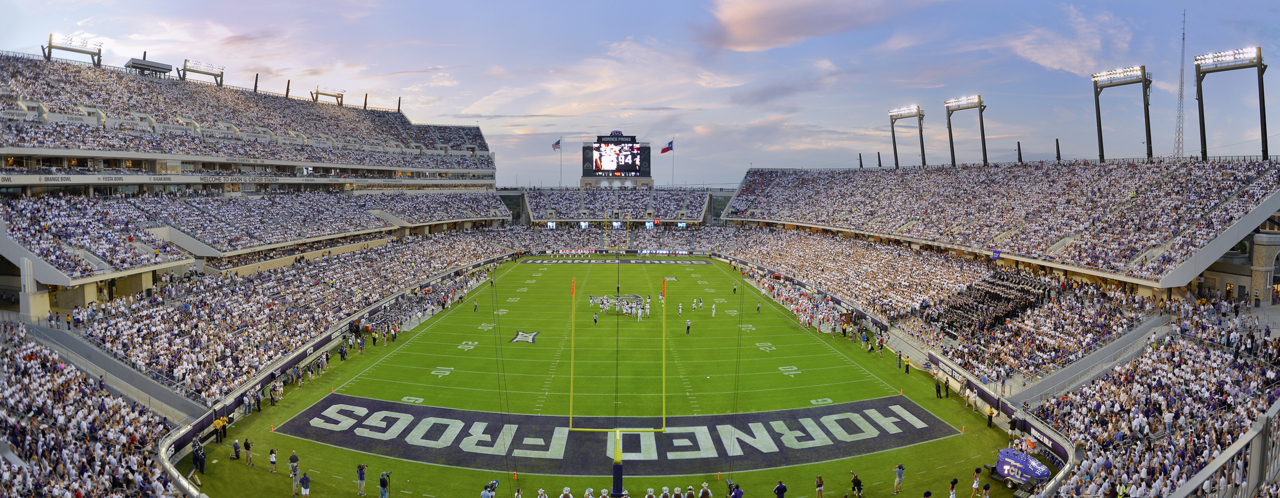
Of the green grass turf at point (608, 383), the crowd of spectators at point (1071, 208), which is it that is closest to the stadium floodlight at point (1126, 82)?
the crowd of spectators at point (1071, 208)

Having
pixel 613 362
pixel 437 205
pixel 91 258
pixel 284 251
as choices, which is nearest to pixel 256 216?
pixel 284 251

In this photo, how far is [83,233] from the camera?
26.9 meters

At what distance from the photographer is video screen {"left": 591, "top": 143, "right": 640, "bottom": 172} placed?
251 feet

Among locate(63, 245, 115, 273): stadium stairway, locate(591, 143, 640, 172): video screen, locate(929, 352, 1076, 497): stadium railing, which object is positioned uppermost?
locate(591, 143, 640, 172): video screen

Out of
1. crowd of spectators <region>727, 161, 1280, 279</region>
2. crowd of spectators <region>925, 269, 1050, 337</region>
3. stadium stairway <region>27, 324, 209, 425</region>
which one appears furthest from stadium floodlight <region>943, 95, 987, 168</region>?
stadium stairway <region>27, 324, 209, 425</region>

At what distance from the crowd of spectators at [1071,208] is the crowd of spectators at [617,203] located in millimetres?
20324

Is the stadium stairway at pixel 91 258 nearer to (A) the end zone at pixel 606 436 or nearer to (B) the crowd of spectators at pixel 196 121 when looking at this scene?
(B) the crowd of spectators at pixel 196 121

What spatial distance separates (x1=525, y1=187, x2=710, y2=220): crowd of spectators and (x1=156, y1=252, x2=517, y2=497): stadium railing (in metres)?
42.4

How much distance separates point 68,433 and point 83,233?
15517mm

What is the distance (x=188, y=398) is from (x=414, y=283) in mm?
21183

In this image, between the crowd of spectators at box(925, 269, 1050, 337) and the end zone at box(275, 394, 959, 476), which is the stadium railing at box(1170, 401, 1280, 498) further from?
the crowd of spectators at box(925, 269, 1050, 337)

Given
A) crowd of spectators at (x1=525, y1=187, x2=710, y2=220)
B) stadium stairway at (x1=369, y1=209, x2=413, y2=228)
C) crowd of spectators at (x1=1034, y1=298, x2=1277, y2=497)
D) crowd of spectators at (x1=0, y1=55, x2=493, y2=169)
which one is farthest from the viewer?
crowd of spectators at (x1=525, y1=187, x2=710, y2=220)

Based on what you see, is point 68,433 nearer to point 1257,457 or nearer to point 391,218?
point 1257,457

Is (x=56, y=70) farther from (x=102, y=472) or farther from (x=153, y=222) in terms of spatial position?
(x=102, y=472)
